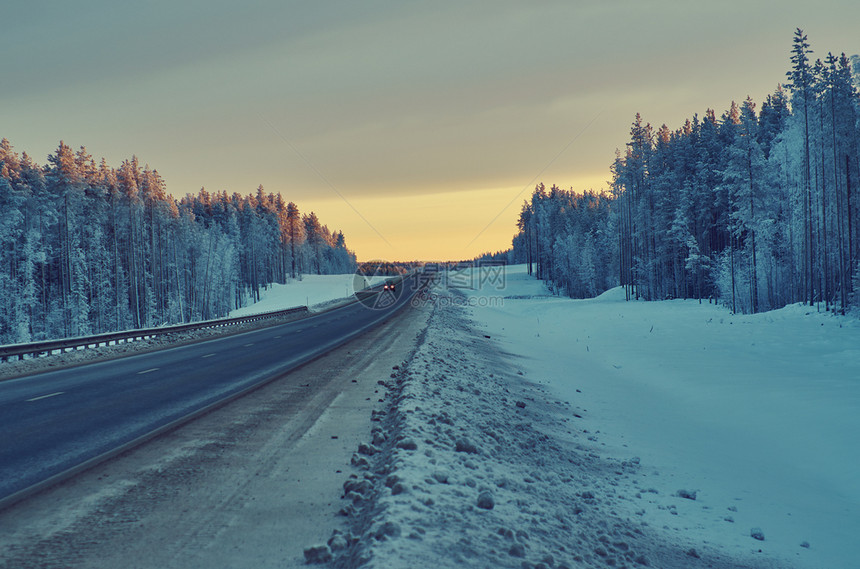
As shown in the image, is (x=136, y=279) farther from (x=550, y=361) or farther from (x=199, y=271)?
(x=550, y=361)

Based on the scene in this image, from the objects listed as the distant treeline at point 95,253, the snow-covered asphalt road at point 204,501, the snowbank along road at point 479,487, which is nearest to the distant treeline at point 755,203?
the snowbank along road at point 479,487

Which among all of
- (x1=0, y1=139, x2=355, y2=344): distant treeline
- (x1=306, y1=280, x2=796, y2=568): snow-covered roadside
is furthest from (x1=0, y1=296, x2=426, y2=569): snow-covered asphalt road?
(x1=0, y1=139, x2=355, y2=344): distant treeline

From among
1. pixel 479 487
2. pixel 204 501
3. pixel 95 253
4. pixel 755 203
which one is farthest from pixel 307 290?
pixel 479 487

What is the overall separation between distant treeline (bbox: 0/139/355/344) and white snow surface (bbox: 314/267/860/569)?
149 feet

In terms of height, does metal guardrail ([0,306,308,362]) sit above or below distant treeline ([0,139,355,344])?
below

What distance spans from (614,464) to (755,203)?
1557 inches

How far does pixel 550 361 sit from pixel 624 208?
5095cm

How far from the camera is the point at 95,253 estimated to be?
2060 inches

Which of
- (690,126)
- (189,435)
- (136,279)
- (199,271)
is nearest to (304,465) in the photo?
(189,435)

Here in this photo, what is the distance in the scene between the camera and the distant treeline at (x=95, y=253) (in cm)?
4562

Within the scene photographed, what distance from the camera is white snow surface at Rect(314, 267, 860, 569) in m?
4.57

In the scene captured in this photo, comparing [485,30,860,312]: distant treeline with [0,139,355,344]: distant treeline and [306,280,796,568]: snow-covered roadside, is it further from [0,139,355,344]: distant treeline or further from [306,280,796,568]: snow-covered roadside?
[0,139,355,344]: distant treeline

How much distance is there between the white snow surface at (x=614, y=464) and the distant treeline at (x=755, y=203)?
14635mm

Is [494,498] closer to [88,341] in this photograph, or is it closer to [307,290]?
[88,341]
